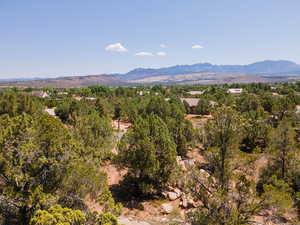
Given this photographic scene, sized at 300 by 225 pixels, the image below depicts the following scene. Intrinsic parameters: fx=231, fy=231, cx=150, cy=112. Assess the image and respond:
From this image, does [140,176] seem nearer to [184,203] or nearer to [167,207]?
[167,207]

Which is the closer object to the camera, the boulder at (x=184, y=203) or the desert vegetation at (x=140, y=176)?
the desert vegetation at (x=140, y=176)

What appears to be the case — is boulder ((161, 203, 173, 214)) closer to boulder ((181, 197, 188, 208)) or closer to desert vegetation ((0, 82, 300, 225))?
desert vegetation ((0, 82, 300, 225))

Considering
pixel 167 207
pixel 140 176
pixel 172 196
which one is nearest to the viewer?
pixel 167 207

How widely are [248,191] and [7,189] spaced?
1264 cm

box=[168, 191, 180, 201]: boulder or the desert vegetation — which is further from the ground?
the desert vegetation

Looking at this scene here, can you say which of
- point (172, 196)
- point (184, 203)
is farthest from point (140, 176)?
point (184, 203)

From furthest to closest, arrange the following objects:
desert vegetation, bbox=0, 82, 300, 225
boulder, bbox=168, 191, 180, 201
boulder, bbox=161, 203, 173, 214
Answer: boulder, bbox=168, 191, 180, 201
boulder, bbox=161, 203, 173, 214
desert vegetation, bbox=0, 82, 300, 225

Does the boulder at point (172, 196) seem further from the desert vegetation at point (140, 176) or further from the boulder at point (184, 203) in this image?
the boulder at point (184, 203)

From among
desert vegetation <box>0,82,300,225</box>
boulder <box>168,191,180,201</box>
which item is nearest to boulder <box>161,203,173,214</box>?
desert vegetation <box>0,82,300,225</box>

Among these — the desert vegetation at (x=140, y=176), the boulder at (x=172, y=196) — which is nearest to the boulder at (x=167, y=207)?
the desert vegetation at (x=140, y=176)

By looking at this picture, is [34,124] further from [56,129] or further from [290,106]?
[290,106]

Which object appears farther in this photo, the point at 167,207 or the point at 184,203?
the point at 184,203

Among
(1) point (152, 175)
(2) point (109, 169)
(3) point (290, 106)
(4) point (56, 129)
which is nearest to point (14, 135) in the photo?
(4) point (56, 129)

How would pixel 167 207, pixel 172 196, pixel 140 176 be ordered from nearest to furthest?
1. pixel 167 207
2. pixel 140 176
3. pixel 172 196
